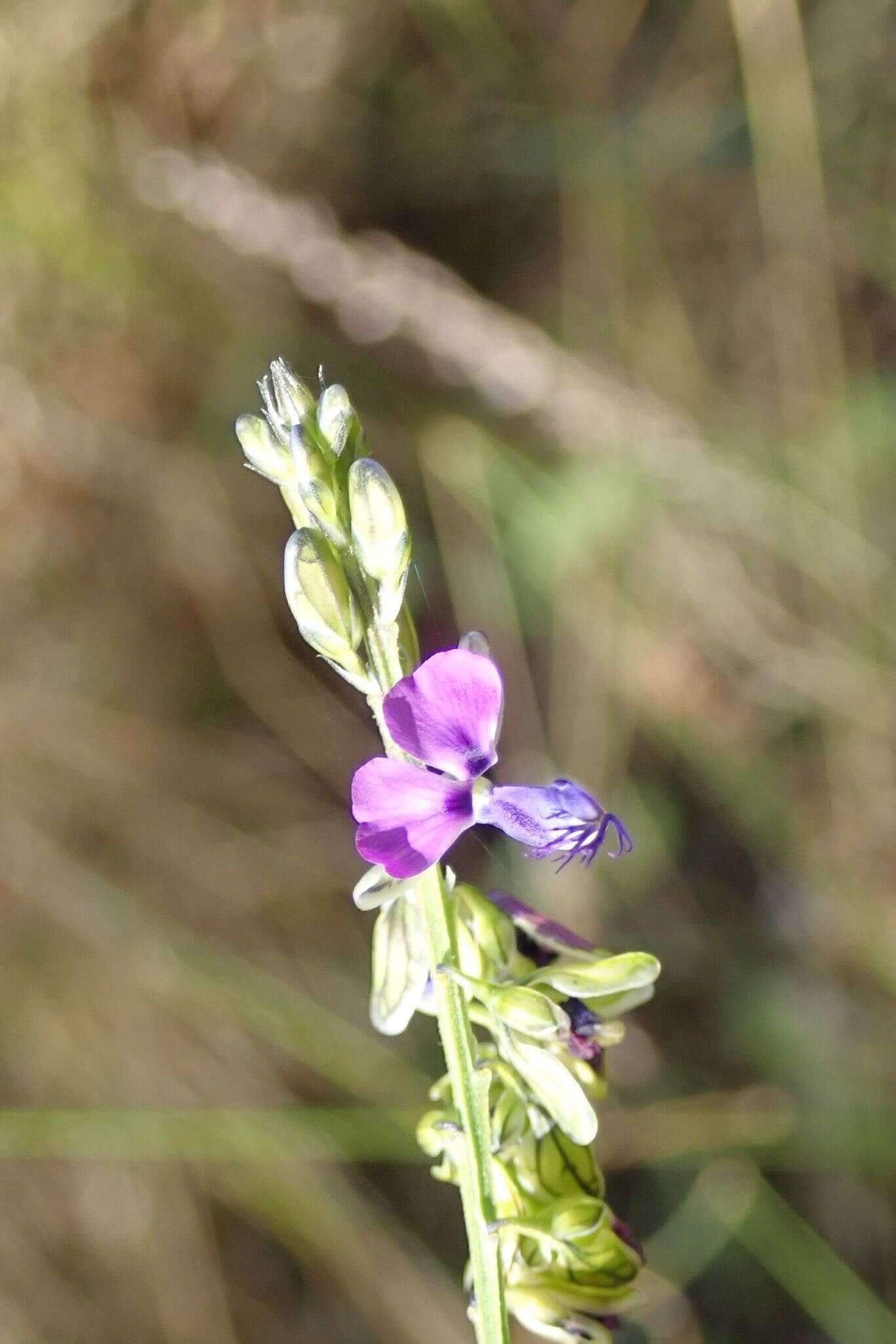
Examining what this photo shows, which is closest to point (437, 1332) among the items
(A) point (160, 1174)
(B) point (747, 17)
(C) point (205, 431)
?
(A) point (160, 1174)

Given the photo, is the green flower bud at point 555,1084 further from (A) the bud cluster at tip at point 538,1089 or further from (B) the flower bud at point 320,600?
(B) the flower bud at point 320,600

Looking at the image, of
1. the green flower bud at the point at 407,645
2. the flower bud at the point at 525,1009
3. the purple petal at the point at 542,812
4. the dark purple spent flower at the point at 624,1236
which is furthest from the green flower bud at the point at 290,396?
the dark purple spent flower at the point at 624,1236

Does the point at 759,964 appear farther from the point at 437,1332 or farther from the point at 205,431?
the point at 205,431

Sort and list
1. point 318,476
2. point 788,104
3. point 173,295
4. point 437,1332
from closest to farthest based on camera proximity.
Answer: point 318,476, point 437,1332, point 788,104, point 173,295

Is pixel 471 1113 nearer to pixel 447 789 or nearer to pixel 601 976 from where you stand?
pixel 601 976

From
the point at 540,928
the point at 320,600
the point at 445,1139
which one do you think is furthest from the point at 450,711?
the point at 445,1139

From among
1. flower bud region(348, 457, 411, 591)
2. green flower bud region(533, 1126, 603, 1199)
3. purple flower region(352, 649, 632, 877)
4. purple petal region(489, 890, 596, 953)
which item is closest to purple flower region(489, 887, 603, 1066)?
purple petal region(489, 890, 596, 953)
